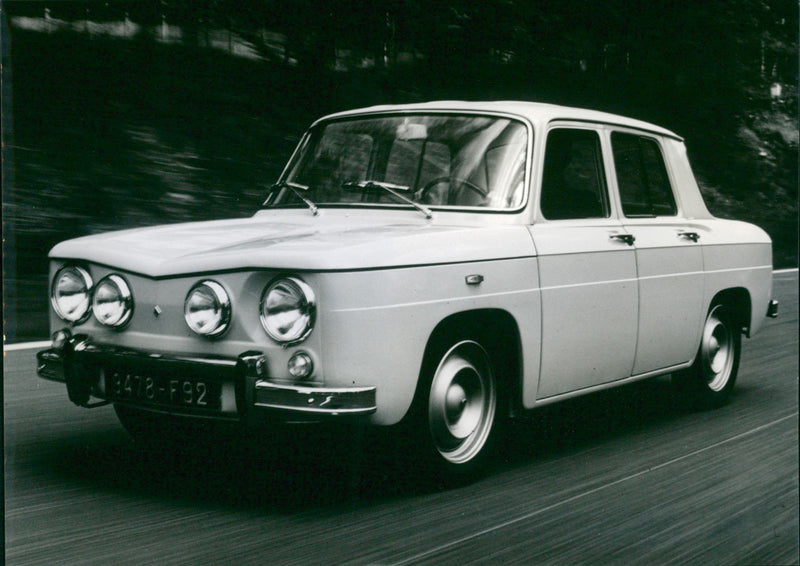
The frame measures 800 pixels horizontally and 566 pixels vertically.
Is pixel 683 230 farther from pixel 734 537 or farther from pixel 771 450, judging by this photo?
pixel 734 537

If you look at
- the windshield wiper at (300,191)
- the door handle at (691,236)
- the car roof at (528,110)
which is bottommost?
the door handle at (691,236)

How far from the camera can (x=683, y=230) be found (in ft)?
17.0

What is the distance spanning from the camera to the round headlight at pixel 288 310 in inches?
133

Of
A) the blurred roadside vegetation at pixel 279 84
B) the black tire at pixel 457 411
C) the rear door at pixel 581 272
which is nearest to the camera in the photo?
the blurred roadside vegetation at pixel 279 84

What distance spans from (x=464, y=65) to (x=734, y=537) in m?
1.85

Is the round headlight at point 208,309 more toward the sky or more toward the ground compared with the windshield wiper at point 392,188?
more toward the ground

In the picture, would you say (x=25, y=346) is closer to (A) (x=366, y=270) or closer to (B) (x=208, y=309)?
(B) (x=208, y=309)

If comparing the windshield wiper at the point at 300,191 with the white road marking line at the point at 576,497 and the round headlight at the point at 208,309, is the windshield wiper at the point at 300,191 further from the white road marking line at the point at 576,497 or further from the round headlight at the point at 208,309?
the white road marking line at the point at 576,497

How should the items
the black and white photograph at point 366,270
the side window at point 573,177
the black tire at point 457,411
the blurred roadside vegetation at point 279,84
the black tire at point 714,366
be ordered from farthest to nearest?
the black tire at point 714,366 → the side window at point 573,177 → the black tire at point 457,411 → the black and white photograph at point 366,270 → the blurred roadside vegetation at point 279,84

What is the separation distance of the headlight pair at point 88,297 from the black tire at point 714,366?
312 cm

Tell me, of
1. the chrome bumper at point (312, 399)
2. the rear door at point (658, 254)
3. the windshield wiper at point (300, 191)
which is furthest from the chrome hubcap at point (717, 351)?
the chrome bumper at point (312, 399)

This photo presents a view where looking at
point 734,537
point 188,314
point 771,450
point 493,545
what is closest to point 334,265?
point 188,314

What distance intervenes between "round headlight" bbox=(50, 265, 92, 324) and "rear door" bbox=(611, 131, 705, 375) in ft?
8.06

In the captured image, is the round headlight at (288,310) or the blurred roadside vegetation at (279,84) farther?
the round headlight at (288,310)
